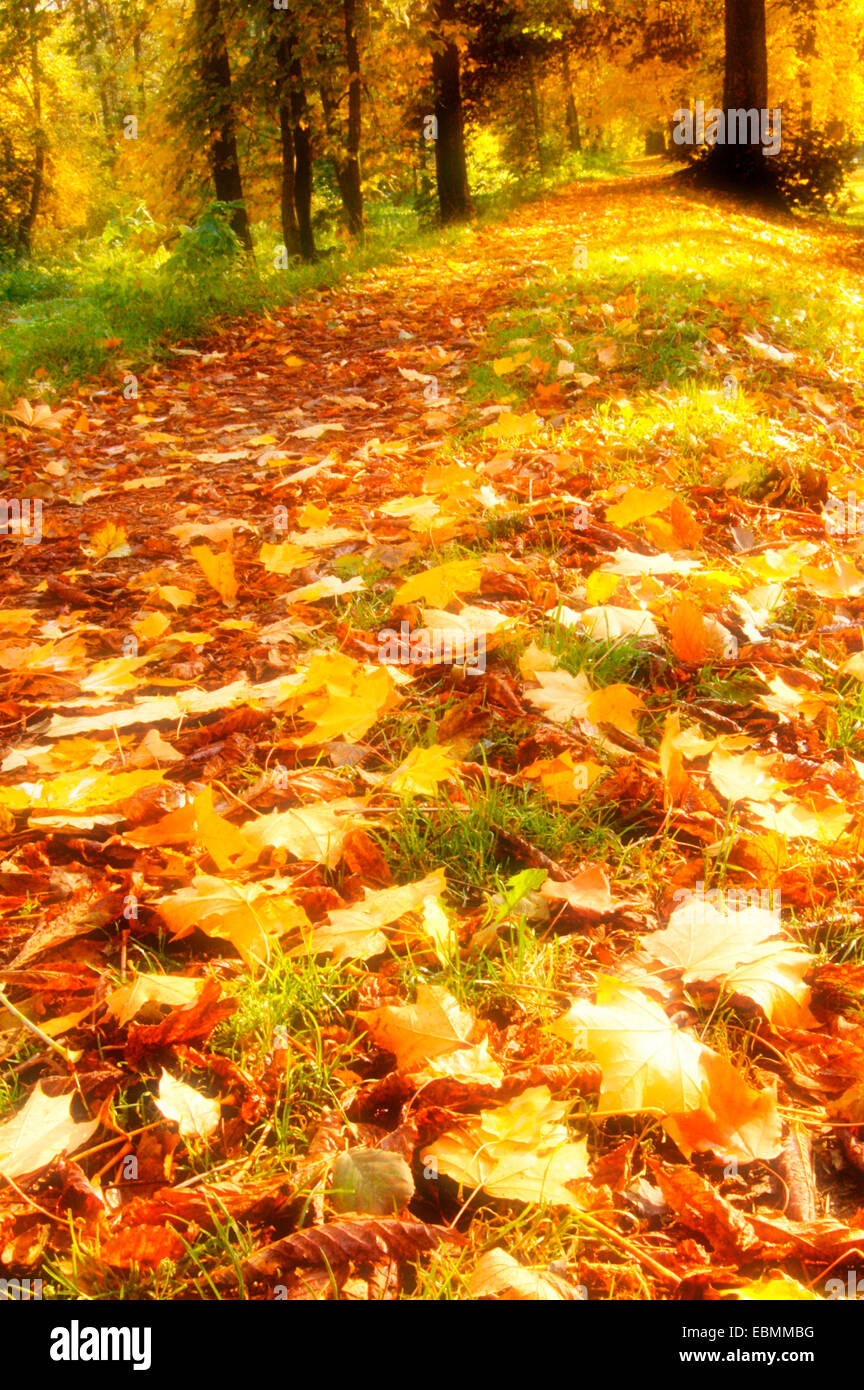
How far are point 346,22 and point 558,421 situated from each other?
9.09 meters

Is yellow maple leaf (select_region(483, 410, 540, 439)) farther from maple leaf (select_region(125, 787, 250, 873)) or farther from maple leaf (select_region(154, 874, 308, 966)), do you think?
maple leaf (select_region(154, 874, 308, 966))

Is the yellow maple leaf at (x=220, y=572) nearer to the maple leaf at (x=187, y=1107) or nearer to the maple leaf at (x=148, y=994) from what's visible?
the maple leaf at (x=148, y=994)

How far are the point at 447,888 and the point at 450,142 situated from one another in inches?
622

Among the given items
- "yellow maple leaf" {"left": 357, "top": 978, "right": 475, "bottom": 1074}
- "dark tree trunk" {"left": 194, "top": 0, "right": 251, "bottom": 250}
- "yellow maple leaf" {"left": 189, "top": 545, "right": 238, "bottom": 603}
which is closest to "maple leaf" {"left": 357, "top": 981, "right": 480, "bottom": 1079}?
"yellow maple leaf" {"left": 357, "top": 978, "right": 475, "bottom": 1074}

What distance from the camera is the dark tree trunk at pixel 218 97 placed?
10.6m

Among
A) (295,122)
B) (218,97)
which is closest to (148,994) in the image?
(218,97)

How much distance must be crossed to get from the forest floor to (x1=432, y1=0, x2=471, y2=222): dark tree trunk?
42.4 ft

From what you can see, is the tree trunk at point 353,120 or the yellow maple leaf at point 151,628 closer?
the yellow maple leaf at point 151,628

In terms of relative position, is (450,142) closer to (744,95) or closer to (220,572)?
(744,95)

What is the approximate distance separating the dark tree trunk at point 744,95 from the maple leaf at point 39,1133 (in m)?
17.4

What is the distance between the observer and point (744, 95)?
14719 mm

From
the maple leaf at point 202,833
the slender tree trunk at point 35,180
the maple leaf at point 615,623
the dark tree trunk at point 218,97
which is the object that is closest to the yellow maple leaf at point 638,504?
the maple leaf at point 615,623

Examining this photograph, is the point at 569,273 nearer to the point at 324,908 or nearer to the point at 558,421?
the point at 558,421

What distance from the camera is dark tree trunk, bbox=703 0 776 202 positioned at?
14258mm
